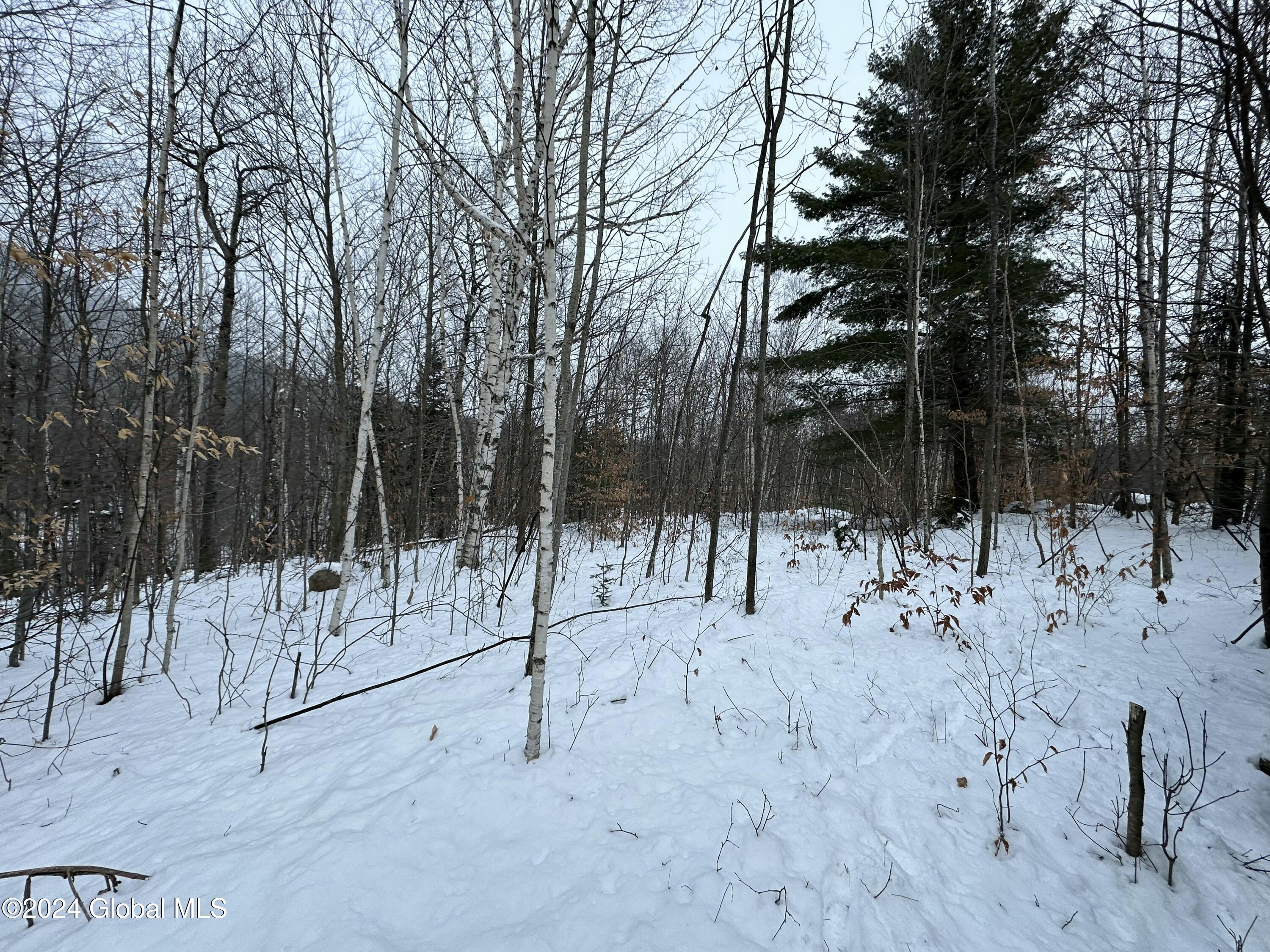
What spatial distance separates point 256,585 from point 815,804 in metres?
9.36

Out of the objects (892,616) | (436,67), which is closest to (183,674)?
(436,67)

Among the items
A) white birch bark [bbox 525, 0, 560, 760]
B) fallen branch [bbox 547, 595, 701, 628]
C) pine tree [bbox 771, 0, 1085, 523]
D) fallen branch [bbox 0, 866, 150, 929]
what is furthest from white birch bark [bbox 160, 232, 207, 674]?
pine tree [bbox 771, 0, 1085, 523]

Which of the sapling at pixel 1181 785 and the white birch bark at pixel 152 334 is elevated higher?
the white birch bark at pixel 152 334

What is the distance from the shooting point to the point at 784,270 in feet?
36.2

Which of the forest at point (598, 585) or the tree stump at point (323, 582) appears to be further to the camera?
the tree stump at point (323, 582)

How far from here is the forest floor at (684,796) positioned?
1.61 m

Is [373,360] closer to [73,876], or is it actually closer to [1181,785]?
[73,876]

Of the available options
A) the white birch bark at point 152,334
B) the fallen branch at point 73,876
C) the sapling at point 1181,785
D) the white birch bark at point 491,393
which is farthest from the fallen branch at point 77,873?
the white birch bark at point 491,393

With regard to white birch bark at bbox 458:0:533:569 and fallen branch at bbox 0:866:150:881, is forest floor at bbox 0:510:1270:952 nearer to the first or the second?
fallen branch at bbox 0:866:150:881

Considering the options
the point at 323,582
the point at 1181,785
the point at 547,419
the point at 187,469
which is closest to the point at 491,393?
the point at 187,469

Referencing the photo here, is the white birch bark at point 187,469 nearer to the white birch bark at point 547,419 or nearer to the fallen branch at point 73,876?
the fallen branch at point 73,876

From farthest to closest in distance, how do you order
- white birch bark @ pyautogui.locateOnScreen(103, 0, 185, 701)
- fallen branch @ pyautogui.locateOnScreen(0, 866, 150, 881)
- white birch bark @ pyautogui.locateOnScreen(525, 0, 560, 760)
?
white birch bark @ pyautogui.locateOnScreen(103, 0, 185, 701) → white birch bark @ pyautogui.locateOnScreen(525, 0, 560, 760) → fallen branch @ pyautogui.locateOnScreen(0, 866, 150, 881)

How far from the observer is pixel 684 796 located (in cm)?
225

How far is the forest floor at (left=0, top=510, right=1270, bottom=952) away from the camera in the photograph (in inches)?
63.3
